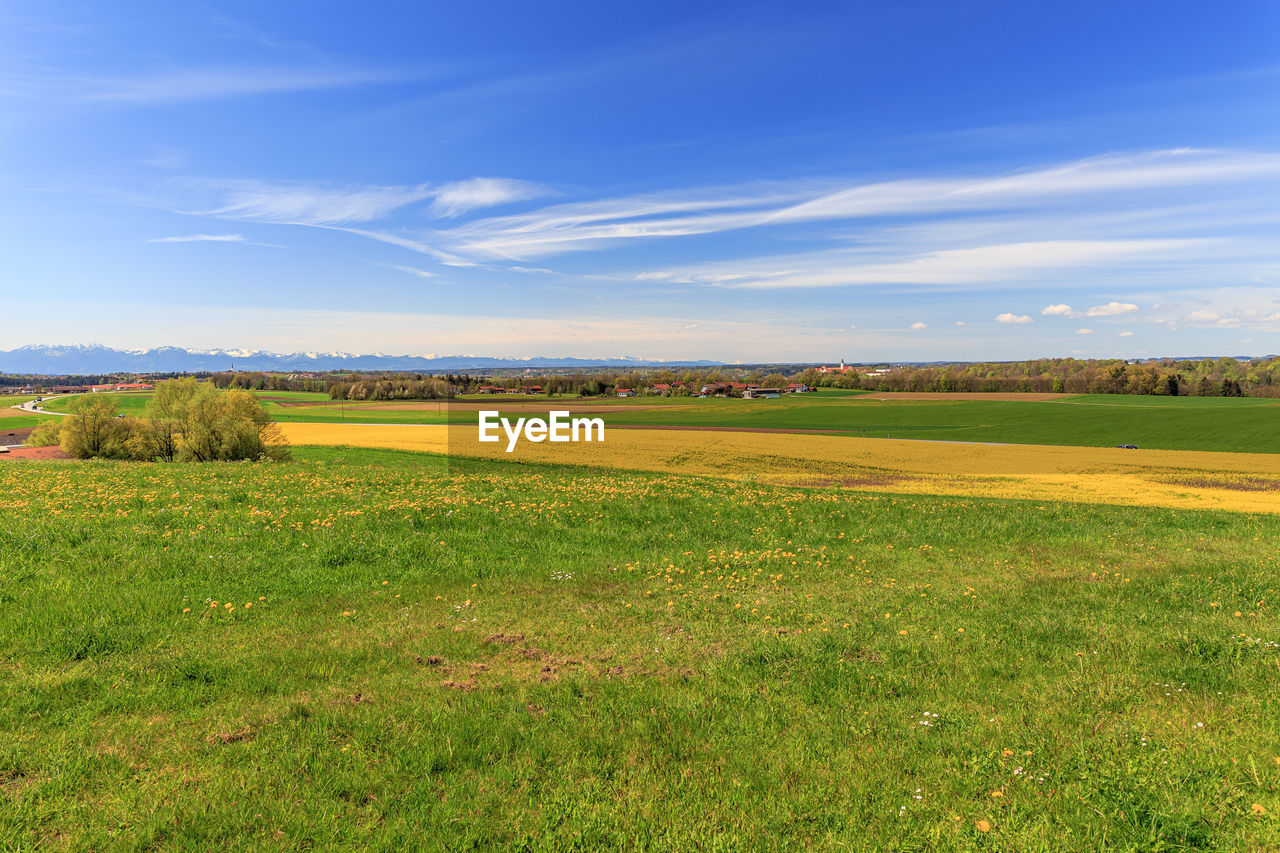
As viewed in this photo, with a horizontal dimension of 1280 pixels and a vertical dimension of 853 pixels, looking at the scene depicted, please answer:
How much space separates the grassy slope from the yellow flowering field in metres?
19.6

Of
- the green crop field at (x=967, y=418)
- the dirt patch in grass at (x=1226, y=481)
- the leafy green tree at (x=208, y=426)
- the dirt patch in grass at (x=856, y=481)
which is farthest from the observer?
the green crop field at (x=967, y=418)

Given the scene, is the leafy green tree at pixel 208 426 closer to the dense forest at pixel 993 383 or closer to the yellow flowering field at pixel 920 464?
the yellow flowering field at pixel 920 464

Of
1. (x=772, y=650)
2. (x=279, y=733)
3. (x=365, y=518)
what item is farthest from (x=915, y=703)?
(x=365, y=518)

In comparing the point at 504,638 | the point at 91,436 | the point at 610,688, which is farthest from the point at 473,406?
the point at 610,688

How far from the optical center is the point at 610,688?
771cm

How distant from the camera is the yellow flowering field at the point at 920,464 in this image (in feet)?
108

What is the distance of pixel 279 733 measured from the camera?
650cm

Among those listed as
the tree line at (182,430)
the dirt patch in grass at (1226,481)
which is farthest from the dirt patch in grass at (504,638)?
the tree line at (182,430)

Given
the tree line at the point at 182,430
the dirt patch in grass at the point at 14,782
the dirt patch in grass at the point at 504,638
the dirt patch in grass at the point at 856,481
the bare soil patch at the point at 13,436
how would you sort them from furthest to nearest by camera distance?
1. the bare soil patch at the point at 13,436
2. the tree line at the point at 182,430
3. the dirt patch in grass at the point at 856,481
4. the dirt patch in grass at the point at 504,638
5. the dirt patch in grass at the point at 14,782

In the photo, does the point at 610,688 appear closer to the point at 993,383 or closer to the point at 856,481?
the point at 856,481

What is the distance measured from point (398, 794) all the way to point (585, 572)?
25.5ft

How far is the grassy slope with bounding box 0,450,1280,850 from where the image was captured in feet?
17.3

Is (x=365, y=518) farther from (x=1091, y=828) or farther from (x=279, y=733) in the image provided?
(x=1091, y=828)

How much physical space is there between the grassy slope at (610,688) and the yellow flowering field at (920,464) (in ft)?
64.2
